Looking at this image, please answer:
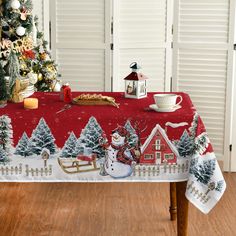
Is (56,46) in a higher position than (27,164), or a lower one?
higher

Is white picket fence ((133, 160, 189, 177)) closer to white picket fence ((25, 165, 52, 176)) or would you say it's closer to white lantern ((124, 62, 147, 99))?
white picket fence ((25, 165, 52, 176))

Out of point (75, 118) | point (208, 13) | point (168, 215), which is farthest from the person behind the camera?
point (208, 13)

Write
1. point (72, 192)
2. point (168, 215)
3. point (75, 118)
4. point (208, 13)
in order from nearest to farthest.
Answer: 1. point (75, 118)
2. point (168, 215)
3. point (72, 192)
4. point (208, 13)

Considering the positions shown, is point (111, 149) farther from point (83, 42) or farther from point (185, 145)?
point (83, 42)

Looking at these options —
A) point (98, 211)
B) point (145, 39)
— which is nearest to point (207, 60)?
point (145, 39)

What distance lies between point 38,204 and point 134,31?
1718 mm

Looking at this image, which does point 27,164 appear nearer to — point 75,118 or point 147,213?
point 75,118

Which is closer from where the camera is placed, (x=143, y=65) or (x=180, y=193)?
(x=180, y=193)

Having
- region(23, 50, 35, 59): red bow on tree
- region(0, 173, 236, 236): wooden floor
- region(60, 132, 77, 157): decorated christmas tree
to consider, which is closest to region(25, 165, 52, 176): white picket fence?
region(60, 132, 77, 157): decorated christmas tree

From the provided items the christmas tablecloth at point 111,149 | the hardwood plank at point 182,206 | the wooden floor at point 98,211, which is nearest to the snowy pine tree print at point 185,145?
the christmas tablecloth at point 111,149

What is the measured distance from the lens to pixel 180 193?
3.39 m

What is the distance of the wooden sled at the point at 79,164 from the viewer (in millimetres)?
3367

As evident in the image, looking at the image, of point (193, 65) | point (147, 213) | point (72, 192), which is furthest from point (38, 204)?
point (193, 65)

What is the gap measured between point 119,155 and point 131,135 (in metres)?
0.13
